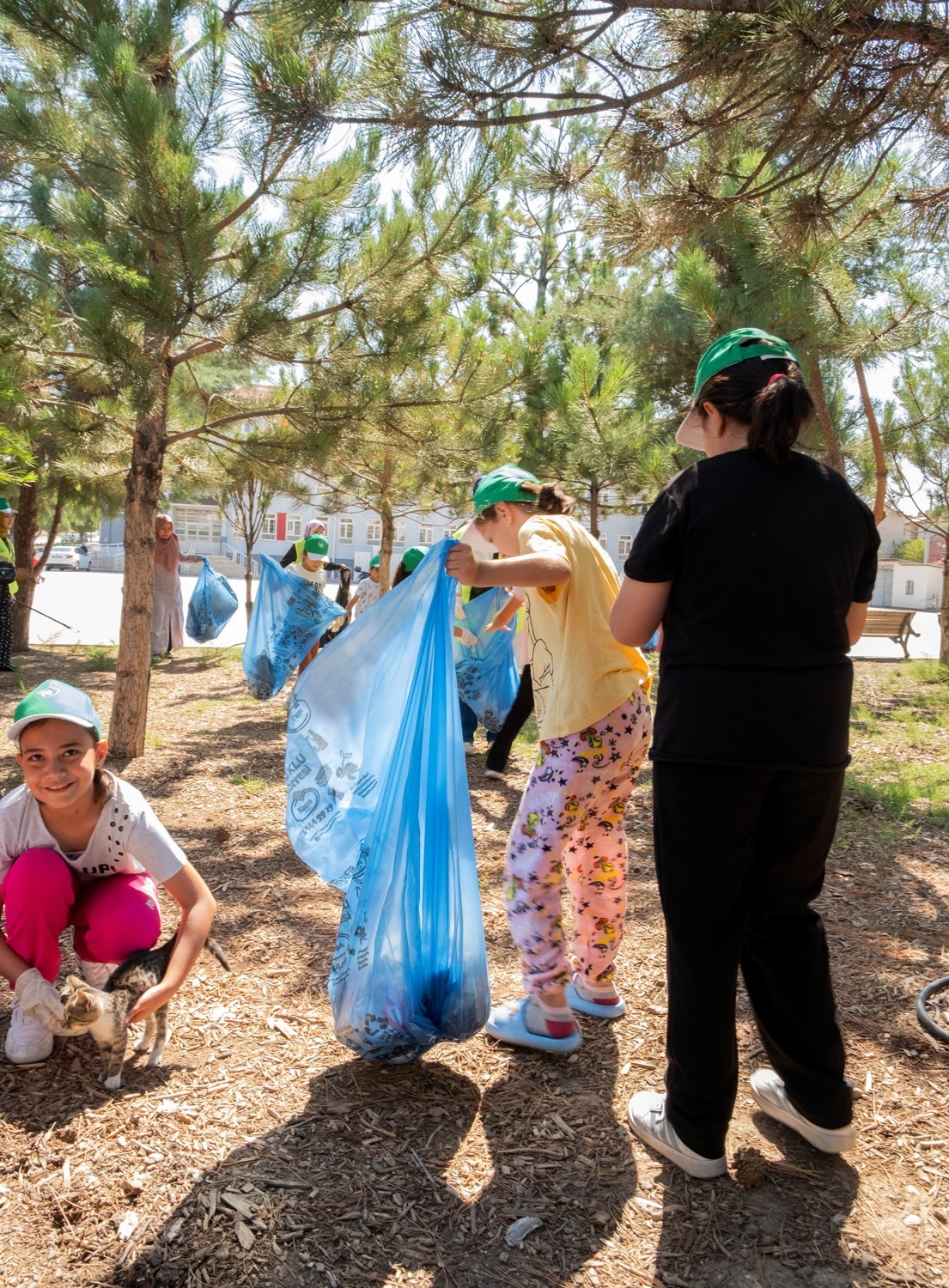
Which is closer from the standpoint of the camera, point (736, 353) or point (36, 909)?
point (736, 353)

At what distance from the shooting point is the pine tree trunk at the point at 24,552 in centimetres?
920

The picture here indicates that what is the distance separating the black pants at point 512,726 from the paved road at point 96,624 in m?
7.60

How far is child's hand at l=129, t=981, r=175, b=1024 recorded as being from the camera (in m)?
2.07

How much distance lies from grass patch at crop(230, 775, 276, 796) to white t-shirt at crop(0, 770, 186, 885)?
255 cm

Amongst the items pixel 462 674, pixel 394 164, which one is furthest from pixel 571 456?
pixel 394 164

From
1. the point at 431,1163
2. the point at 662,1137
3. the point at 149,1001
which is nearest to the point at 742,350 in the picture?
the point at 662,1137

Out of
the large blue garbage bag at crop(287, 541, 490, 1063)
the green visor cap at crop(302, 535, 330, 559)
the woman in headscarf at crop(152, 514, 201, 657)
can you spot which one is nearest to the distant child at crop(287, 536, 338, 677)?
the green visor cap at crop(302, 535, 330, 559)

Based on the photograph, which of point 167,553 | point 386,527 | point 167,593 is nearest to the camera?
point 167,553

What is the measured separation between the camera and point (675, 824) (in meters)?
1.74

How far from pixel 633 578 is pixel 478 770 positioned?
4007 mm

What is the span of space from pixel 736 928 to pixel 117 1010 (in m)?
1.30

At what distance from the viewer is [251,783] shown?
4.96m

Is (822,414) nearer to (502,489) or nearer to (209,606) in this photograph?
(502,489)

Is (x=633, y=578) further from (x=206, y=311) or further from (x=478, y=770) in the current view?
(x=478, y=770)
